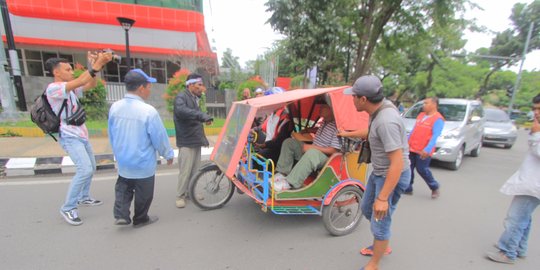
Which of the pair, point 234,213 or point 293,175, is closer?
point 293,175

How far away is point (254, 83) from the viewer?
9.64 m

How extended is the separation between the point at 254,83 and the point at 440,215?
7.38 m

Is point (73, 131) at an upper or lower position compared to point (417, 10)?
lower

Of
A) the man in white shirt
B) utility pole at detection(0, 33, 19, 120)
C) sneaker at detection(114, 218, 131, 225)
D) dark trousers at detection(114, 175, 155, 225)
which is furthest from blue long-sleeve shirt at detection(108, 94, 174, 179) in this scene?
utility pole at detection(0, 33, 19, 120)

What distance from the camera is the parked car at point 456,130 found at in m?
5.49

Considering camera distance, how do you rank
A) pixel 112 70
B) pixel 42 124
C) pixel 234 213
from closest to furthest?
pixel 42 124, pixel 234 213, pixel 112 70

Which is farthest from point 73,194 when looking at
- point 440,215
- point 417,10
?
point 417,10

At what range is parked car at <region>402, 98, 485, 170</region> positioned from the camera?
549cm

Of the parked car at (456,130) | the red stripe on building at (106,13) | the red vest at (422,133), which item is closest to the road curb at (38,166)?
the red vest at (422,133)

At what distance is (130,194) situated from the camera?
289cm

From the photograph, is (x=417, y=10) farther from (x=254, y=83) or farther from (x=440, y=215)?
(x=440, y=215)

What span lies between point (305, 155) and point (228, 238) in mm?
1254

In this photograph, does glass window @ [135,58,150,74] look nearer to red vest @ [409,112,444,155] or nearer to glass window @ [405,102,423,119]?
glass window @ [405,102,423,119]

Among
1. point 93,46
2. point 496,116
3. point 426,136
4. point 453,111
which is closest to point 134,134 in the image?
point 426,136
